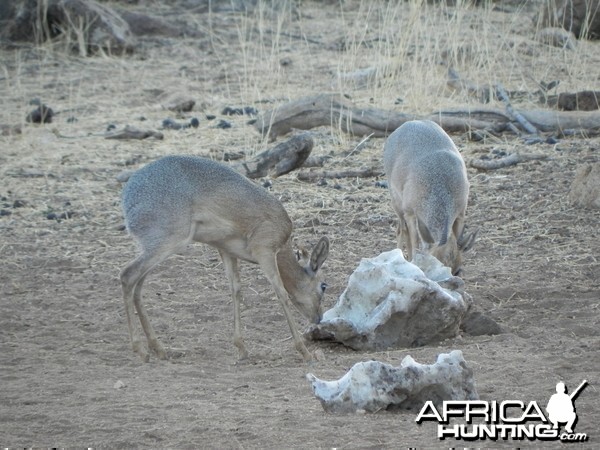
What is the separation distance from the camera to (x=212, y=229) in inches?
263

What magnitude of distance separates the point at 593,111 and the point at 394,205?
4019 millimetres

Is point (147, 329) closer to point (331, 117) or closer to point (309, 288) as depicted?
point (309, 288)

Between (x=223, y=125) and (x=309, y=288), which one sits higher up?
(x=309, y=288)

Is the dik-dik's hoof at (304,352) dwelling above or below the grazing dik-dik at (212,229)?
below

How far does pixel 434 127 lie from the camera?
8.37m

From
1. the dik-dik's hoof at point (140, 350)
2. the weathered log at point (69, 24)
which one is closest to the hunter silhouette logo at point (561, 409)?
the dik-dik's hoof at point (140, 350)

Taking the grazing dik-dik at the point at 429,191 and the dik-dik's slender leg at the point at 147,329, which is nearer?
the dik-dik's slender leg at the point at 147,329

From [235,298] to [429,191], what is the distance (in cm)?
168

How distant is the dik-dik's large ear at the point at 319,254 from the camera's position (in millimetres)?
6840

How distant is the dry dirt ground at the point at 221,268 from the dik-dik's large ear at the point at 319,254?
489 mm

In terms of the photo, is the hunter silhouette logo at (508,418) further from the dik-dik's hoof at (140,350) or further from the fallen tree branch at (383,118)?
the fallen tree branch at (383,118)

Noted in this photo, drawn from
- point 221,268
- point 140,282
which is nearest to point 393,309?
point 140,282

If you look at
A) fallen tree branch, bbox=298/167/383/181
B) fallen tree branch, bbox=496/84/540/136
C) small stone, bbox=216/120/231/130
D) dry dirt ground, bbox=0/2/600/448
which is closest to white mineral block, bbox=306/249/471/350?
dry dirt ground, bbox=0/2/600/448

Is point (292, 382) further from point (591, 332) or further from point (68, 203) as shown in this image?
point (68, 203)
